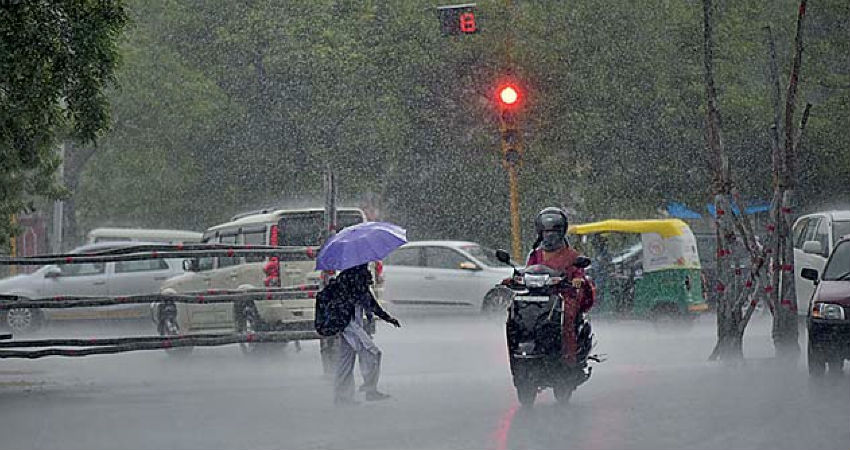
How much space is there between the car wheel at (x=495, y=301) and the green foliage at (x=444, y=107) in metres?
8.85

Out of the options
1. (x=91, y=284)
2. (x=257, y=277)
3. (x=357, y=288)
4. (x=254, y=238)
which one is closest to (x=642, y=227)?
(x=254, y=238)

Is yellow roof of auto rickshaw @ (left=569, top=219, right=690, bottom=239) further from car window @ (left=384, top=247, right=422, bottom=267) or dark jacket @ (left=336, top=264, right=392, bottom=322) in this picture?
dark jacket @ (left=336, top=264, right=392, bottom=322)

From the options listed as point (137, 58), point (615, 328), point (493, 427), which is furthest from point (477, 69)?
point (493, 427)

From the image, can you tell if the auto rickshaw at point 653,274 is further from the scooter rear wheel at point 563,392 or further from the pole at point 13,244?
the scooter rear wheel at point 563,392

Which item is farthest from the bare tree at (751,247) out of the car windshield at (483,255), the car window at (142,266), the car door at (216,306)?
the car window at (142,266)

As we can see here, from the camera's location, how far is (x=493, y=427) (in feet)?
39.8

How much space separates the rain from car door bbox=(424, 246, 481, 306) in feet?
0.19

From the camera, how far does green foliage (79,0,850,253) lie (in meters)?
36.7

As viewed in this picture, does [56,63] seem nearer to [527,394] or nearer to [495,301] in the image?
[527,394]

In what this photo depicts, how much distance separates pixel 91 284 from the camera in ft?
91.5

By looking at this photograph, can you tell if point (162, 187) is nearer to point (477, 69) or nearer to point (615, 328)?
point (477, 69)

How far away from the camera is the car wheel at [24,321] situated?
2849 centimetres

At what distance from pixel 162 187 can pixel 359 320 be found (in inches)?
1084

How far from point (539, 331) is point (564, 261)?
0.71 m
